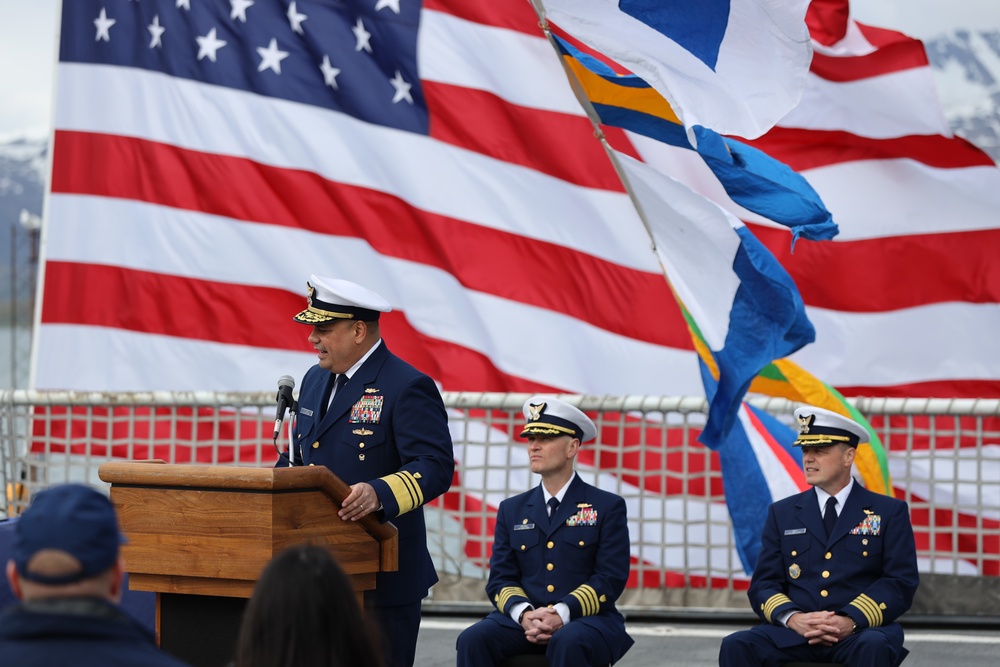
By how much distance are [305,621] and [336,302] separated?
5.86 ft

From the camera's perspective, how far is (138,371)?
7414 mm

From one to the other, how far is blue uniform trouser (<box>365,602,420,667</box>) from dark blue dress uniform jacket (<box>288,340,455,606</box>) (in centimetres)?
3

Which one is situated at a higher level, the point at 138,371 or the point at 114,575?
the point at 138,371

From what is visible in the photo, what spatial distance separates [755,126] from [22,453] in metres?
4.68

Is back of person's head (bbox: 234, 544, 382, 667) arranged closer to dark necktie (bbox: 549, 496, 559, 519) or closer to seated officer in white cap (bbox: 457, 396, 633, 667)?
seated officer in white cap (bbox: 457, 396, 633, 667)

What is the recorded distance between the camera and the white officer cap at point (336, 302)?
367cm

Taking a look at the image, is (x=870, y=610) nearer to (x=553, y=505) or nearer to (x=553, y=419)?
(x=553, y=505)

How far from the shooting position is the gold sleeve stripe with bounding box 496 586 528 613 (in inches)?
176

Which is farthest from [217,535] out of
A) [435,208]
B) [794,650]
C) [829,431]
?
[435,208]

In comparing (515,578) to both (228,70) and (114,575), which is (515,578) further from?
(228,70)

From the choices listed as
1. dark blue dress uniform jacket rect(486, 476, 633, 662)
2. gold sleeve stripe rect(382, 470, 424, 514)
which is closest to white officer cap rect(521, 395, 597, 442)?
dark blue dress uniform jacket rect(486, 476, 633, 662)

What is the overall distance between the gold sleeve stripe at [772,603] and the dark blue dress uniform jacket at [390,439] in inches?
47.7

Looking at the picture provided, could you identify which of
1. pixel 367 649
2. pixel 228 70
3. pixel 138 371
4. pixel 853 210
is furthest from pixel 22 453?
pixel 367 649

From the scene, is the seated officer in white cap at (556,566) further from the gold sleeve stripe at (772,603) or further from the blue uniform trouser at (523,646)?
the gold sleeve stripe at (772,603)
